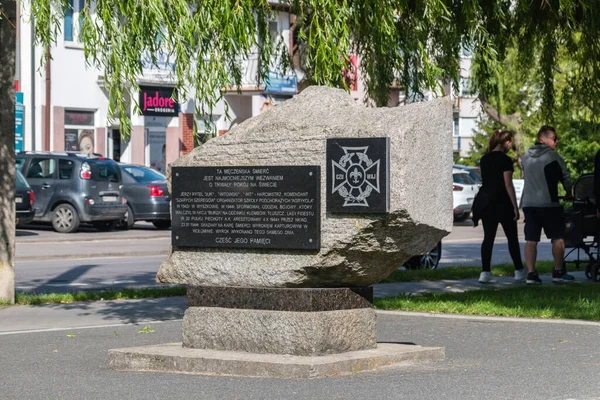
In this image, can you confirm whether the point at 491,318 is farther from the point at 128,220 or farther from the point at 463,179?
the point at 463,179

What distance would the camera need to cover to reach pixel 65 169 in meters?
30.0

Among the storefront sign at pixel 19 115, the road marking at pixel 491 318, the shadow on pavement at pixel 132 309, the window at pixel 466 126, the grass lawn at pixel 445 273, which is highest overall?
the window at pixel 466 126

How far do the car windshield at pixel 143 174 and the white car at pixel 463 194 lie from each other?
906 centimetres

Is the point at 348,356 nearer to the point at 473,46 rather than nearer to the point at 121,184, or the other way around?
the point at 473,46

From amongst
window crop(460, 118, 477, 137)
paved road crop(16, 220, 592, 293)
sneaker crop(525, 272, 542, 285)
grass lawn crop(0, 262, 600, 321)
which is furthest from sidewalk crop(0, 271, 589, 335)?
window crop(460, 118, 477, 137)

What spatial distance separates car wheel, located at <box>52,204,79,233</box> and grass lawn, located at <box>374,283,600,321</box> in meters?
16.6

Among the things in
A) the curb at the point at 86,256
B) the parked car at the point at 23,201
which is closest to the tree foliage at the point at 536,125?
the parked car at the point at 23,201

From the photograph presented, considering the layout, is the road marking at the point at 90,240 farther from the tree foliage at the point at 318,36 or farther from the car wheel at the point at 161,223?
the tree foliage at the point at 318,36

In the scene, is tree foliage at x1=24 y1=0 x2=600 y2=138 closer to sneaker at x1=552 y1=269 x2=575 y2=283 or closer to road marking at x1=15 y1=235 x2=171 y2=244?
sneaker at x1=552 y1=269 x2=575 y2=283

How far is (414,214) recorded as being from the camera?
8430 millimetres

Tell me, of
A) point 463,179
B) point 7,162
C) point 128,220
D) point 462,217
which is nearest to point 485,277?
point 7,162

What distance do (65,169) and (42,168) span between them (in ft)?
2.16

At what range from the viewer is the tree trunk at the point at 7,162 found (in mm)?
13719

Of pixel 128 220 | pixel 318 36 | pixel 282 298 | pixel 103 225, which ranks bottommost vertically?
pixel 282 298
